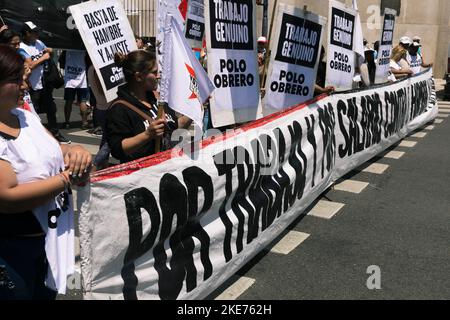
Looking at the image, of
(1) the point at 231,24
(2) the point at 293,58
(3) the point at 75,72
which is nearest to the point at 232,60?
(1) the point at 231,24

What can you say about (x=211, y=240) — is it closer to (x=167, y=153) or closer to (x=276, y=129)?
(x=167, y=153)

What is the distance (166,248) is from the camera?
2.98 m

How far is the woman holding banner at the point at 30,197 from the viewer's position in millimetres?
1973

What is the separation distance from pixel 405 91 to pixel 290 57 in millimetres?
4437

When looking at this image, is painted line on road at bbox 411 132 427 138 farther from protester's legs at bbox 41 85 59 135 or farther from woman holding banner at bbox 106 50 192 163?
woman holding banner at bbox 106 50 192 163

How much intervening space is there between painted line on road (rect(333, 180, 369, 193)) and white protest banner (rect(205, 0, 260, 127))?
1890 millimetres

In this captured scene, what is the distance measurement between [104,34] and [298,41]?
2240 mm

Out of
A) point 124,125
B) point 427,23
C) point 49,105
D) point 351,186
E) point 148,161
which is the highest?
point 427,23

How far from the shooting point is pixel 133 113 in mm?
3277

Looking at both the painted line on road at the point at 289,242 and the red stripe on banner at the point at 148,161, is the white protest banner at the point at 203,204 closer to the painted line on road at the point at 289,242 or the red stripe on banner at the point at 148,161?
the red stripe on banner at the point at 148,161

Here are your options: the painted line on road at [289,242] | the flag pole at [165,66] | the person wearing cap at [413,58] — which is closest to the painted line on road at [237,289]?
the painted line on road at [289,242]

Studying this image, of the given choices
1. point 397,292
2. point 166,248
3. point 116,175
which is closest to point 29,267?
point 116,175

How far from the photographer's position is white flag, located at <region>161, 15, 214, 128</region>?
3.14 m

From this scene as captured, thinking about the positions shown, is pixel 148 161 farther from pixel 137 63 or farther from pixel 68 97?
pixel 68 97
